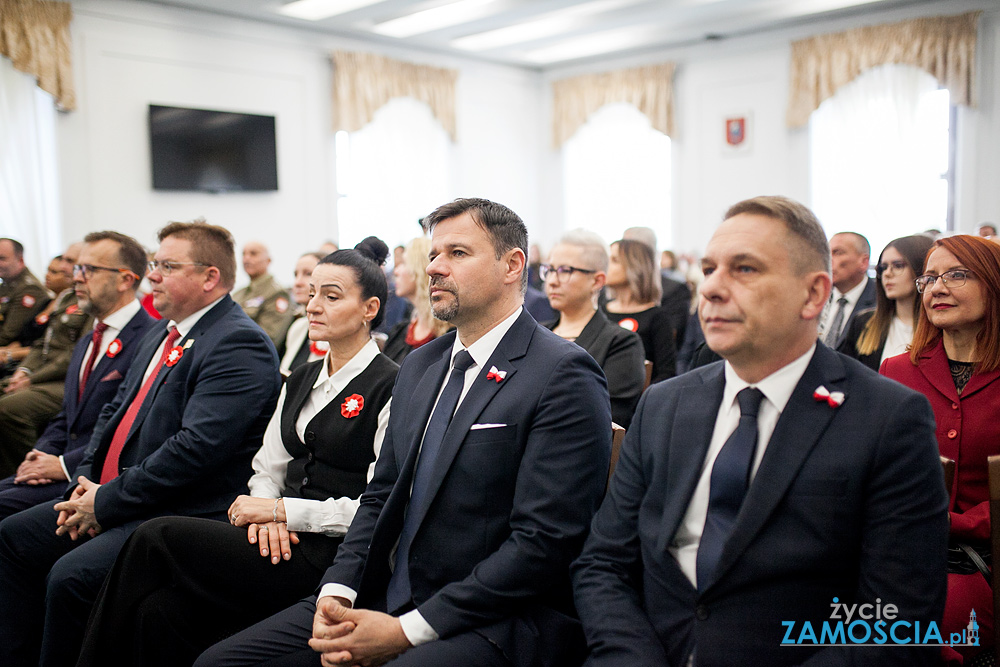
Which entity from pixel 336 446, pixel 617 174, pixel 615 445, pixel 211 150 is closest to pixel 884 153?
pixel 617 174

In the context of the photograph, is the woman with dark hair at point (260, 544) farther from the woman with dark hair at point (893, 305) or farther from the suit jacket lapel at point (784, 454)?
the woman with dark hair at point (893, 305)

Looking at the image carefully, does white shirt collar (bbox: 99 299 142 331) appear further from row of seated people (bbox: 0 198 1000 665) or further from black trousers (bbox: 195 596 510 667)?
black trousers (bbox: 195 596 510 667)

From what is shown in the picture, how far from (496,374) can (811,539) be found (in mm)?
755

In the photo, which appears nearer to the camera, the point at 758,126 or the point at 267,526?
the point at 267,526

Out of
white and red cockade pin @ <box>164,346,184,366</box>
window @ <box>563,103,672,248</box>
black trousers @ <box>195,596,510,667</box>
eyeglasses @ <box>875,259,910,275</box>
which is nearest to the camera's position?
black trousers @ <box>195,596,510,667</box>

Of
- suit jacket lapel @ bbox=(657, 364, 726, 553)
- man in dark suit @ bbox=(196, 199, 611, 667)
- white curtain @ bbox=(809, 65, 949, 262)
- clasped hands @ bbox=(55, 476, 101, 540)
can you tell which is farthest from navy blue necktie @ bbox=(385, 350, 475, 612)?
white curtain @ bbox=(809, 65, 949, 262)

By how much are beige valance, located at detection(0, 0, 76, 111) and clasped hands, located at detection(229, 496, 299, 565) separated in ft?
22.2

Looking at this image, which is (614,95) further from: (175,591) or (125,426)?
(175,591)

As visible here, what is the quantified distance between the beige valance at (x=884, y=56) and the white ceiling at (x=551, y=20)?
314 millimetres

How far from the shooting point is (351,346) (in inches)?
93.1

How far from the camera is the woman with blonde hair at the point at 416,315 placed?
3848 millimetres

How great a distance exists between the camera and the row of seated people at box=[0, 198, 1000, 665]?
4.20 ft

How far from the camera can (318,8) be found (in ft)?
27.5

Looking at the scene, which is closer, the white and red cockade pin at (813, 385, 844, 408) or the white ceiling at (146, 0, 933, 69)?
the white and red cockade pin at (813, 385, 844, 408)
